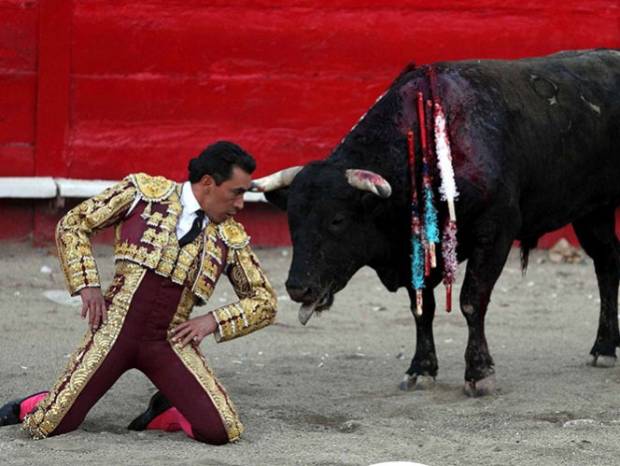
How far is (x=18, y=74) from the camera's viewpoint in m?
8.36

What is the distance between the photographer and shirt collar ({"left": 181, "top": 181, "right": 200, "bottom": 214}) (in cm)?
501

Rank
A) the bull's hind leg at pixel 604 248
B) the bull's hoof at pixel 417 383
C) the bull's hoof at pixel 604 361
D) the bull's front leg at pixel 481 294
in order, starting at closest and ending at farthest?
the bull's front leg at pixel 481 294
the bull's hoof at pixel 417 383
the bull's hoof at pixel 604 361
the bull's hind leg at pixel 604 248

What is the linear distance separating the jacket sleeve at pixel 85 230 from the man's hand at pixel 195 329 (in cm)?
27

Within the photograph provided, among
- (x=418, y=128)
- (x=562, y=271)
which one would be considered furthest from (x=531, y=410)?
(x=562, y=271)

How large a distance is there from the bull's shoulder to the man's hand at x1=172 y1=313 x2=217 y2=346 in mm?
372

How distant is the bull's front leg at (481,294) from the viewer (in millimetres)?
5656

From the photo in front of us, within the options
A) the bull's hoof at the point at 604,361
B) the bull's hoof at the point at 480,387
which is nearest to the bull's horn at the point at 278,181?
the bull's hoof at the point at 480,387

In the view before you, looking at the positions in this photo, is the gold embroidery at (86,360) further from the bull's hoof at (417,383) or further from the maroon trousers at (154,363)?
the bull's hoof at (417,383)

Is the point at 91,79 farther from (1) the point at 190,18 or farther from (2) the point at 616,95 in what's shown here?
(2) the point at 616,95

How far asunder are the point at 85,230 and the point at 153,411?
57cm

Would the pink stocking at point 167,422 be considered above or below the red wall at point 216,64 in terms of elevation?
below

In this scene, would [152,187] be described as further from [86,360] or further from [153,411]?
[153,411]

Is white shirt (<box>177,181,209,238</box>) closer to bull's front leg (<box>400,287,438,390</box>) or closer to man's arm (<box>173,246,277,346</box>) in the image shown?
man's arm (<box>173,246,277,346</box>)

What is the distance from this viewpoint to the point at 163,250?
196 inches
